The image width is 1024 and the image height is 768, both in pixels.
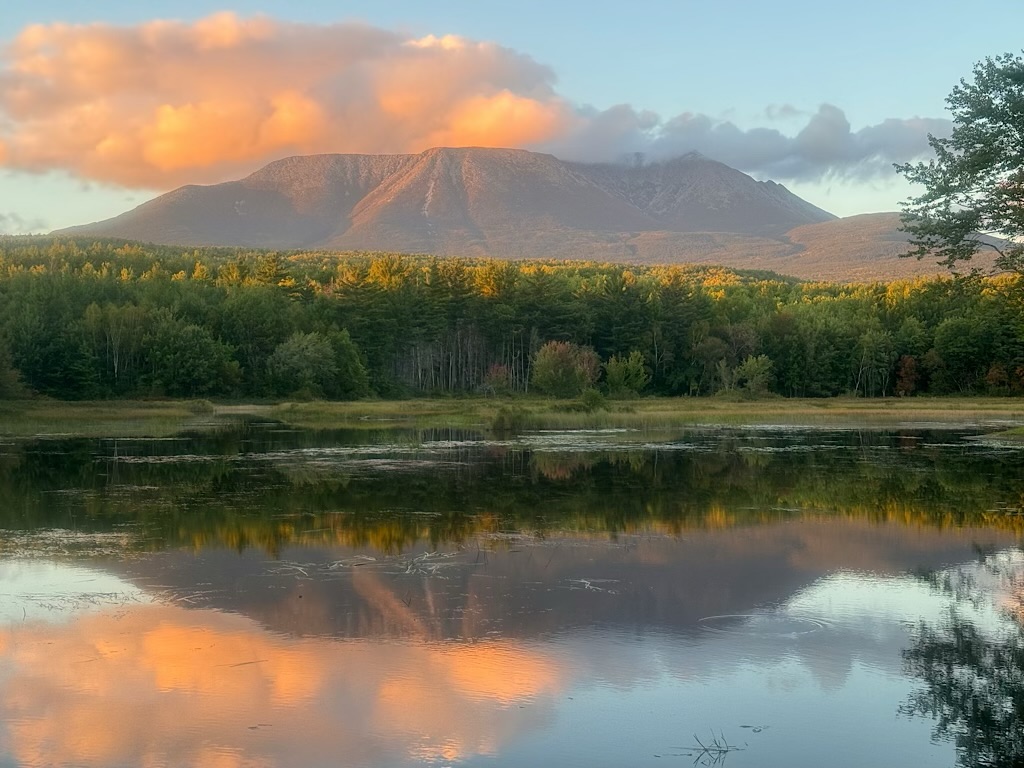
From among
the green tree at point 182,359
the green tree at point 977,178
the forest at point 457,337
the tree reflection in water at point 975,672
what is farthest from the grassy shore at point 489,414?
the tree reflection in water at point 975,672

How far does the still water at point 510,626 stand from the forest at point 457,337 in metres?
49.7

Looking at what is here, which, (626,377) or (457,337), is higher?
(457,337)

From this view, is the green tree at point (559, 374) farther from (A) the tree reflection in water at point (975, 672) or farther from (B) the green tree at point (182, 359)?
(A) the tree reflection in water at point (975, 672)

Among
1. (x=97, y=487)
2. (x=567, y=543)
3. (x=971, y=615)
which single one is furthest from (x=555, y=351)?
(x=971, y=615)

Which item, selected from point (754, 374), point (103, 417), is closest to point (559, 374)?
point (754, 374)

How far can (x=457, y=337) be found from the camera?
8988 centimetres

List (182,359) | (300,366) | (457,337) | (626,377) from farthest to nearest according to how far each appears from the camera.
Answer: (457,337), (626,377), (300,366), (182,359)

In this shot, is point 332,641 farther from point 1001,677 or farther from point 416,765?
point 1001,677

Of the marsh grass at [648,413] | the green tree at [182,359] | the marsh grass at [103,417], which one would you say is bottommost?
the marsh grass at [648,413]

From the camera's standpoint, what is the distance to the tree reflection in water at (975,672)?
795cm

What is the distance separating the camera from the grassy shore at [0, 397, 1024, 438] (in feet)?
171

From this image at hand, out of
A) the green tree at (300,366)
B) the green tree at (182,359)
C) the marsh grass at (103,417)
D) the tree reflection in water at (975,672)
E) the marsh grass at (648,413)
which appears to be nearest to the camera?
the tree reflection in water at (975,672)

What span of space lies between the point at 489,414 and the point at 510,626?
153ft

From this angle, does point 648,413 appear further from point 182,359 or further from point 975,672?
point 975,672
